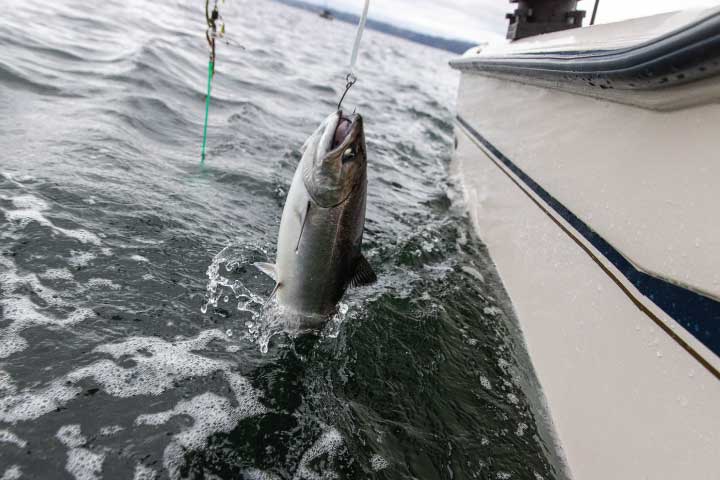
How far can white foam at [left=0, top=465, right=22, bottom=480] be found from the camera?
1815 mm

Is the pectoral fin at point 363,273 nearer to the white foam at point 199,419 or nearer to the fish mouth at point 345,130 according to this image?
the fish mouth at point 345,130

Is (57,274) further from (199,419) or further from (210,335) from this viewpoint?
(199,419)

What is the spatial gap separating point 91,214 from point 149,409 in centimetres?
191

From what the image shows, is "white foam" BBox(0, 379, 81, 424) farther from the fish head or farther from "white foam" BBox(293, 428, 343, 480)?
the fish head

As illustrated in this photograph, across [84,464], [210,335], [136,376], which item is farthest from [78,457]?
[210,335]

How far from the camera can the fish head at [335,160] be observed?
2.23 m

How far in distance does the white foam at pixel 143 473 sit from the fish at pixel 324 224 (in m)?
0.99

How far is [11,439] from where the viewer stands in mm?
1955

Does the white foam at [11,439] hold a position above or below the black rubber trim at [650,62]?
below

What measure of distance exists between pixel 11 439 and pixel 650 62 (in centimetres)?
296

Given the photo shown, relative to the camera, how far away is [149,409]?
227cm

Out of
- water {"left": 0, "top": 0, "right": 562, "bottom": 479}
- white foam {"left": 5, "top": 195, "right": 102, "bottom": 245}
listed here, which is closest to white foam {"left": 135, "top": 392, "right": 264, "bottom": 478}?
water {"left": 0, "top": 0, "right": 562, "bottom": 479}

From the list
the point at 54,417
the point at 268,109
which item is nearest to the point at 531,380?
the point at 54,417

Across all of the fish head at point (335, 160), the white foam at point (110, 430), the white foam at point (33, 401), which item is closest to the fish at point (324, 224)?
the fish head at point (335, 160)
